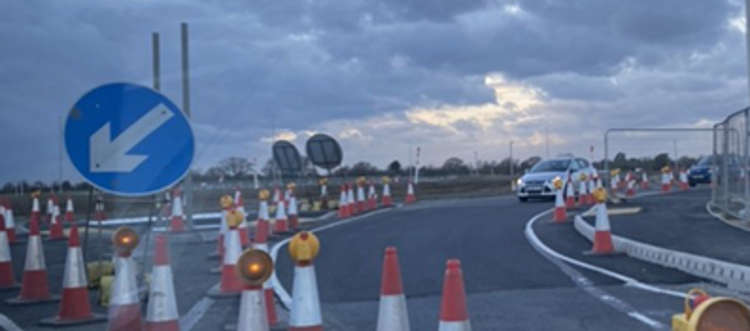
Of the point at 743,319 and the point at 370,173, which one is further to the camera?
the point at 370,173

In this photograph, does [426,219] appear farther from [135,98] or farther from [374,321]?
[135,98]

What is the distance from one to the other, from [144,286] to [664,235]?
9.64 m

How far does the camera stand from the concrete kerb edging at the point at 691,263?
35.1 feet

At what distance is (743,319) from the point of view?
211 inches

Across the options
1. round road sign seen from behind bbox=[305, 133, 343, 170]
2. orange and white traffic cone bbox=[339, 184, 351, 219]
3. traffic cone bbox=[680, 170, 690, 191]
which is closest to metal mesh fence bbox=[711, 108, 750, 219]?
orange and white traffic cone bbox=[339, 184, 351, 219]

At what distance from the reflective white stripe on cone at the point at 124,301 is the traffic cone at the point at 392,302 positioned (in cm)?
234

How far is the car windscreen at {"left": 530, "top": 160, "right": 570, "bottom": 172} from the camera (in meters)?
31.6

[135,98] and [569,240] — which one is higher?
[135,98]

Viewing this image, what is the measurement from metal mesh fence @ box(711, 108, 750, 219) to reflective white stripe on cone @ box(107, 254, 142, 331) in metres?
12.5

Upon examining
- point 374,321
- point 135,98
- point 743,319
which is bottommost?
point 374,321

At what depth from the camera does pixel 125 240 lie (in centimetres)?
775

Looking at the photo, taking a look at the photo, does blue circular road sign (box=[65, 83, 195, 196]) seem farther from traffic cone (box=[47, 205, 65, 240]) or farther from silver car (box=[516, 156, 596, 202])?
silver car (box=[516, 156, 596, 202])

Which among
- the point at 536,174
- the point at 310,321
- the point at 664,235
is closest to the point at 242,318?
the point at 310,321

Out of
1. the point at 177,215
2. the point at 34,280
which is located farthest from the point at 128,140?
the point at 177,215
